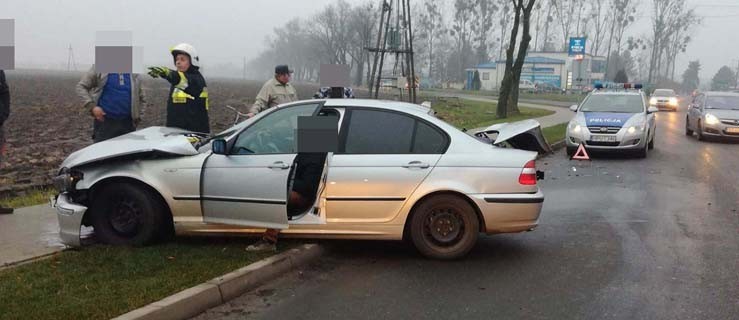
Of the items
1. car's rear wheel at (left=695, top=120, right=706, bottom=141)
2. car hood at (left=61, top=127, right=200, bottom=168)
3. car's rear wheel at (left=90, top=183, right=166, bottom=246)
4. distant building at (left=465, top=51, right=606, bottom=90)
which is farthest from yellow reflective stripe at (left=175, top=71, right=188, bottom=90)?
distant building at (left=465, top=51, right=606, bottom=90)

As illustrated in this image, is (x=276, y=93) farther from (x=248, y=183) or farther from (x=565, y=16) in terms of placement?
(x=565, y=16)

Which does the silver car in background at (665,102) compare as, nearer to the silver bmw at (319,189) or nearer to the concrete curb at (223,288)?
the silver bmw at (319,189)

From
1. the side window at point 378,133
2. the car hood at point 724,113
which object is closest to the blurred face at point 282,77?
the side window at point 378,133

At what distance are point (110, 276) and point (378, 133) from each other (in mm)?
2672

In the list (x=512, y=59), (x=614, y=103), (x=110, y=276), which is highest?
(x=512, y=59)

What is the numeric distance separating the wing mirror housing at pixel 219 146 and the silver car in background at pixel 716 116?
1625 centimetres

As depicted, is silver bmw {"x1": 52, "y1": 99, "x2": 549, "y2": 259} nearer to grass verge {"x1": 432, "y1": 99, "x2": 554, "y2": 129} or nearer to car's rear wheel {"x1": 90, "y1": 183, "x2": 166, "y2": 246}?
car's rear wheel {"x1": 90, "y1": 183, "x2": 166, "y2": 246}

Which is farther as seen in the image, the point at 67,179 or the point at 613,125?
the point at 613,125

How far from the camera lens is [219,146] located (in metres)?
5.75

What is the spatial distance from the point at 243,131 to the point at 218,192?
65 centimetres

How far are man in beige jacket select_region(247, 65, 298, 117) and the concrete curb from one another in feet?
10.2

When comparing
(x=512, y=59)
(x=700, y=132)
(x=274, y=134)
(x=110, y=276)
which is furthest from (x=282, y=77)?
(x=512, y=59)

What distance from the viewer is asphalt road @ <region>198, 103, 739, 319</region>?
473 cm

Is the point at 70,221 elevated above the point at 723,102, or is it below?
below
